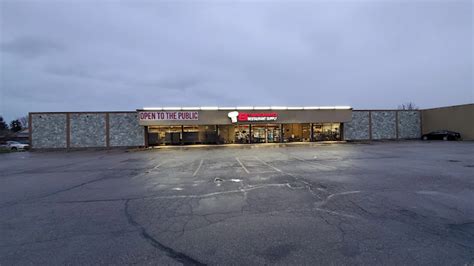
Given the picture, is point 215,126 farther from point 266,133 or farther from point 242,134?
point 266,133

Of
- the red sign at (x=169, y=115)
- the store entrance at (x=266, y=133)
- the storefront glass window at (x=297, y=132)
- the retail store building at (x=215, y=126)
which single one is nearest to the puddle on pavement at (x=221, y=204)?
the retail store building at (x=215, y=126)

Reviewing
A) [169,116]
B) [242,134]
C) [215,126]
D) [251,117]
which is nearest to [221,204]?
[251,117]

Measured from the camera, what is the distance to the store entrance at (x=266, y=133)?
32.1 meters

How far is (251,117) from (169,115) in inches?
442

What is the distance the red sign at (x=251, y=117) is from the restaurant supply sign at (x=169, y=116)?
510cm

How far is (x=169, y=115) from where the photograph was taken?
28.5 m

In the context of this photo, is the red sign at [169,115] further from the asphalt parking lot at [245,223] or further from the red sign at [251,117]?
the asphalt parking lot at [245,223]

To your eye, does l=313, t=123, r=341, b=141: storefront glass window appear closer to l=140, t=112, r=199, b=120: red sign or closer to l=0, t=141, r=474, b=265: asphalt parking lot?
l=140, t=112, r=199, b=120: red sign

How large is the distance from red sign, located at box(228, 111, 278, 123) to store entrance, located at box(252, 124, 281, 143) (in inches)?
100

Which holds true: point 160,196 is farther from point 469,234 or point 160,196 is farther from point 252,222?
point 469,234

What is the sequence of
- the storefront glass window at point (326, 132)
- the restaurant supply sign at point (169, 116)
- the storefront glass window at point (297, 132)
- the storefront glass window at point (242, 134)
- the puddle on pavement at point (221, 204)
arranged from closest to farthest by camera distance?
1. the puddle on pavement at point (221, 204)
2. the restaurant supply sign at point (169, 116)
3. the storefront glass window at point (242, 134)
4. the storefront glass window at point (326, 132)
5. the storefront glass window at point (297, 132)

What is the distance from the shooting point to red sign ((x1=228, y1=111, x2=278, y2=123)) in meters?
29.1

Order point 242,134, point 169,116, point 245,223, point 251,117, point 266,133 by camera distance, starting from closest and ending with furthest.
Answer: point 245,223, point 169,116, point 251,117, point 242,134, point 266,133

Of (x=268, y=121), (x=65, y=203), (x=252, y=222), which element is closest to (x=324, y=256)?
(x=252, y=222)
